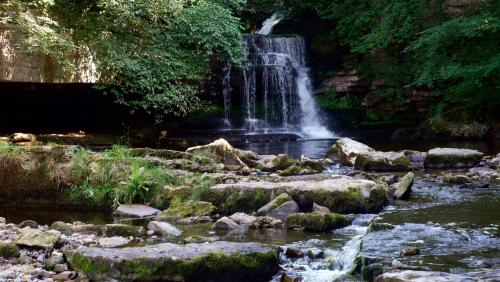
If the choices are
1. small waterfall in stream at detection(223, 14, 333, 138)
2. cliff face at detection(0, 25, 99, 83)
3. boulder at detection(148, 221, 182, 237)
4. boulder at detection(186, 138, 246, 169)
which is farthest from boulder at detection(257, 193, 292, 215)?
small waterfall in stream at detection(223, 14, 333, 138)

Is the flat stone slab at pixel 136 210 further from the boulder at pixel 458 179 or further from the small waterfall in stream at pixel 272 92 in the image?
the small waterfall in stream at pixel 272 92

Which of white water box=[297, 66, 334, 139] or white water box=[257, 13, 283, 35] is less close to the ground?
white water box=[257, 13, 283, 35]

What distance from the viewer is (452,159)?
10891 millimetres

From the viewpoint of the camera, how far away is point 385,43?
59.5ft

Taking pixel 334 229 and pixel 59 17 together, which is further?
pixel 59 17

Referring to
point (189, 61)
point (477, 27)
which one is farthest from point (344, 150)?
point (477, 27)

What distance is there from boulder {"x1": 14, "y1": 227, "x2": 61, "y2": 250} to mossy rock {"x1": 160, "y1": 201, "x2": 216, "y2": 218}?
5.79 feet

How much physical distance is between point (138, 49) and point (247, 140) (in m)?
4.76

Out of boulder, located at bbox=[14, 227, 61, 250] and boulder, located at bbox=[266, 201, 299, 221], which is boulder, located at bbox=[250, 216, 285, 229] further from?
boulder, located at bbox=[14, 227, 61, 250]

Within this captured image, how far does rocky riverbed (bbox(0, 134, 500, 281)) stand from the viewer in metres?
4.68

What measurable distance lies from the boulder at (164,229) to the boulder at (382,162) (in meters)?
5.18

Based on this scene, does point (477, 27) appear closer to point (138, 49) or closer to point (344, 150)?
point (344, 150)

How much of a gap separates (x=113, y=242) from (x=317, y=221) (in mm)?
2212

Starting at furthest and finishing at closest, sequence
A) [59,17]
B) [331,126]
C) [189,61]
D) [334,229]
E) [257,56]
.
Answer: [331,126] < [257,56] < [189,61] < [59,17] < [334,229]
